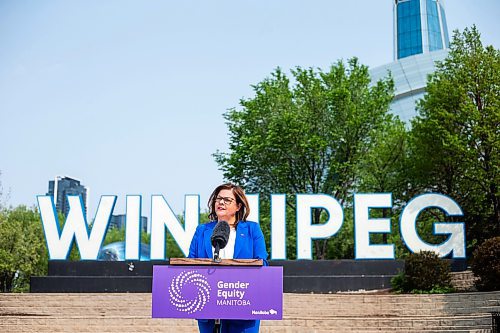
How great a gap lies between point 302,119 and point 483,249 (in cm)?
1569

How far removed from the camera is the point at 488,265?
19.3 meters

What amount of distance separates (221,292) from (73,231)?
834 inches

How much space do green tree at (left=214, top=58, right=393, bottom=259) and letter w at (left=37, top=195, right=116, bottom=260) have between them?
10.8 m

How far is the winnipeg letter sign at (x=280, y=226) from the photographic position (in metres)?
25.3

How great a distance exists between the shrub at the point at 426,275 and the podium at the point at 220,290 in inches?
646

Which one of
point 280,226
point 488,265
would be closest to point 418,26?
point 280,226

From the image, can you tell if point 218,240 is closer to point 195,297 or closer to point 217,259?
point 217,259

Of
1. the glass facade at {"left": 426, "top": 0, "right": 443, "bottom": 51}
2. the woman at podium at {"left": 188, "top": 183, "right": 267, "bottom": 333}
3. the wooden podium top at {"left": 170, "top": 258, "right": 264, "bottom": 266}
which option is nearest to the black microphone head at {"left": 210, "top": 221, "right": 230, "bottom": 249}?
the wooden podium top at {"left": 170, "top": 258, "right": 264, "bottom": 266}

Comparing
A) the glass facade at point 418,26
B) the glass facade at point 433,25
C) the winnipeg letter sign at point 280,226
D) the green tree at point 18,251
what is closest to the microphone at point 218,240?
the winnipeg letter sign at point 280,226

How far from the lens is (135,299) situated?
19.4 metres

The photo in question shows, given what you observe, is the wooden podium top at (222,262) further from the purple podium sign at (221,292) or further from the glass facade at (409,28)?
the glass facade at (409,28)

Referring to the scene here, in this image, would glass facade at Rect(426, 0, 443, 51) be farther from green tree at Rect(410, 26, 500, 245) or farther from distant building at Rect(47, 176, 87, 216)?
green tree at Rect(410, 26, 500, 245)

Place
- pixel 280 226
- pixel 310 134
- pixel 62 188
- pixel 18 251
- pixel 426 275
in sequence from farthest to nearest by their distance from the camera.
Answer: pixel 62 188, pixel 18 251, pixel 310 134, pixel 280 226, pixel 426 275

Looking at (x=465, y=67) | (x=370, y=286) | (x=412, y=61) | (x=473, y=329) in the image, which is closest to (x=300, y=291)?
(x=370, y=286)
